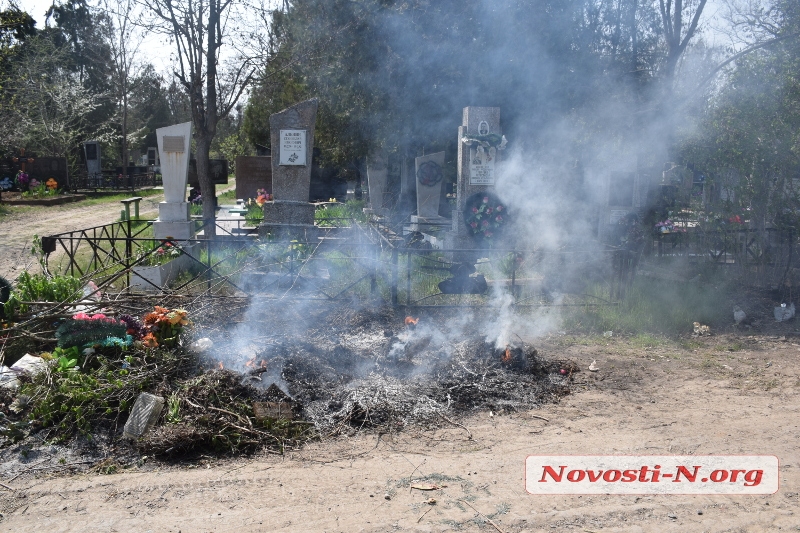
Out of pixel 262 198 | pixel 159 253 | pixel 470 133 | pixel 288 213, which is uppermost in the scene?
pixel 470 133

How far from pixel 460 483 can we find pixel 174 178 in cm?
1058

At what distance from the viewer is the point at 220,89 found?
14016 millimetres

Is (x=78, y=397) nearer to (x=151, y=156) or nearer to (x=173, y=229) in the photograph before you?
(x=173, y=229)

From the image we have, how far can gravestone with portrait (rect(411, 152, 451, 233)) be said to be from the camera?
17156 millimetres

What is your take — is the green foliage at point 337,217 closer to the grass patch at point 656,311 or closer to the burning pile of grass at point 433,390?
the grass patch at point 656,311

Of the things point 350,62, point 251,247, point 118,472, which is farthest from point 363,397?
point 350,62

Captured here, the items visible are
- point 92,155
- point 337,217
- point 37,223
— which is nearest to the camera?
point 337,217

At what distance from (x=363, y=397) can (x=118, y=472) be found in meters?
2.05

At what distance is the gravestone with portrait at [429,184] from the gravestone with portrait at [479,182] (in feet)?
15.7

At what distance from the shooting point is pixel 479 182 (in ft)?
39.0

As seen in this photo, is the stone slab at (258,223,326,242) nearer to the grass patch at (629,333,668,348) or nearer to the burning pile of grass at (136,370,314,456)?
the grass patch at (629,333,668,348)

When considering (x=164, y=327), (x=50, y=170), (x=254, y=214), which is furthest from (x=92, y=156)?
(x=164, y=327)

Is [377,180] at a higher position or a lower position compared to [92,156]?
lower

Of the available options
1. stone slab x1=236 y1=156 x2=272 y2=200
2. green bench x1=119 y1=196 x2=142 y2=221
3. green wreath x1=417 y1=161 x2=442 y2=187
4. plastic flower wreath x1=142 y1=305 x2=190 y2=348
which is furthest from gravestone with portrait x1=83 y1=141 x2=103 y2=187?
plastic flower wreath x1=142 y1=305 x2=190 y2=348
